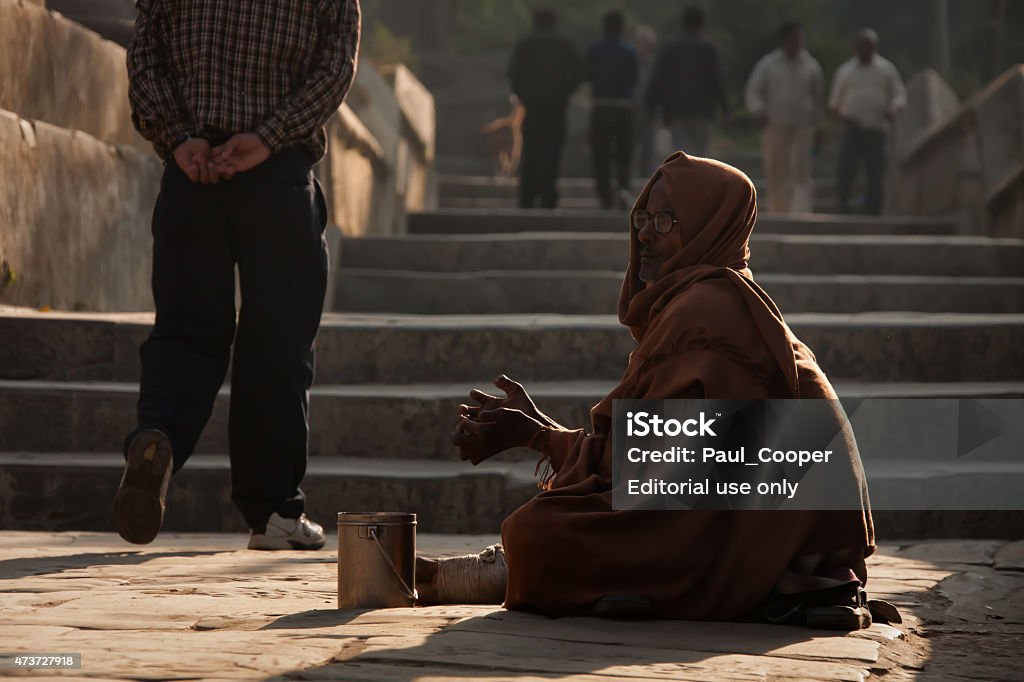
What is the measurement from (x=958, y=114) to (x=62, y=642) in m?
11.3

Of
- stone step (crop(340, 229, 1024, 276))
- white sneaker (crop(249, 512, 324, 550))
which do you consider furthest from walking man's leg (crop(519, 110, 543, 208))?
white sneaker (crop(249, 512, 324, 550))

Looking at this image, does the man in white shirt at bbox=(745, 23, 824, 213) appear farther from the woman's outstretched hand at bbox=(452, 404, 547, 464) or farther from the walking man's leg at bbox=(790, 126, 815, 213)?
the woman's outstretched hand at bbox=(452, 404, 547, 464)

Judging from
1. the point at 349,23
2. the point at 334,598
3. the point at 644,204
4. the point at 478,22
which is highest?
the point at 478,22

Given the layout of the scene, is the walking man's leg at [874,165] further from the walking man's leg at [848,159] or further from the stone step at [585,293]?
the stone step at [585,293]

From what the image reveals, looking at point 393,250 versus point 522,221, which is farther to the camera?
point 522,221

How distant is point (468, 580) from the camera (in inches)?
160

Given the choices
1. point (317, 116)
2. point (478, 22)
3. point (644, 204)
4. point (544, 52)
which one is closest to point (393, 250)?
point (544, 52)

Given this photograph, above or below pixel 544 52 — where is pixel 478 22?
above

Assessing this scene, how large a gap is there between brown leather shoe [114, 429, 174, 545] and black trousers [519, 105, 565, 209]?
9.12m

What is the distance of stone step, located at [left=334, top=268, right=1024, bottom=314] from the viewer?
9430 millimetres

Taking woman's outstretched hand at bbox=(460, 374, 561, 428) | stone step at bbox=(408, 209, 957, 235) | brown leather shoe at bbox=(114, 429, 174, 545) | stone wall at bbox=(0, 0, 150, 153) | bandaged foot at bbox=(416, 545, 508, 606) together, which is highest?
stone wall at bbox=(0, 0, 150, 153)

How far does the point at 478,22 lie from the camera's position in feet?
105

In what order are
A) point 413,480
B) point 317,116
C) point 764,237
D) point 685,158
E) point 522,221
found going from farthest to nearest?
point 522,221 < point 764,237 < point 413,480 < point 317,116 < point 685,158

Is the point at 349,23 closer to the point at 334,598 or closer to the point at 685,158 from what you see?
the point at 685,158
